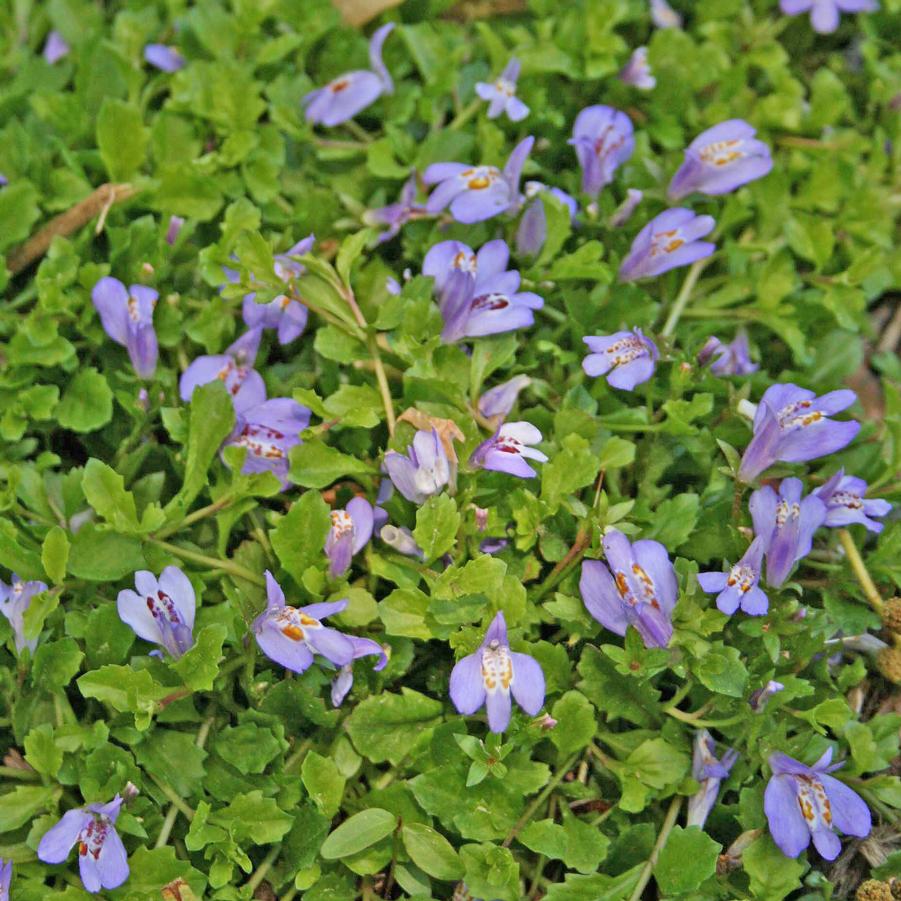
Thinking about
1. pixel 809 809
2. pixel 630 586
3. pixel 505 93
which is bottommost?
pixel 809 809

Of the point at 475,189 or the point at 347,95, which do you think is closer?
the point at 475,189

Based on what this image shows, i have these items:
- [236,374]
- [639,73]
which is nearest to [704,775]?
[236,374]

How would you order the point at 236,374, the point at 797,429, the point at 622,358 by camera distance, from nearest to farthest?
the point at 797,429 < the point at 622,358 < the point at 236,374

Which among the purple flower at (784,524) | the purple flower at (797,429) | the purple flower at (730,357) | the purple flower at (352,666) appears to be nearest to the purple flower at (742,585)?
the purple flower at (784,524)

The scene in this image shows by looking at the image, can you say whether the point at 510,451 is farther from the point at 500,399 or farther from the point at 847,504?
the point at 847,504

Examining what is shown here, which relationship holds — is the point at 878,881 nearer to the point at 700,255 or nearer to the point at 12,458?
the point at 700,255

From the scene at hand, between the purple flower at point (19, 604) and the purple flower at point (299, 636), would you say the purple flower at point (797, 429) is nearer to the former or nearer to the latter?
the purple flower at point (299, 636)

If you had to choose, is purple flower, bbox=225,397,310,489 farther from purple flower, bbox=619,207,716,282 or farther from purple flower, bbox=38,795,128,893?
purple flower, bbox=619,207,716,282
